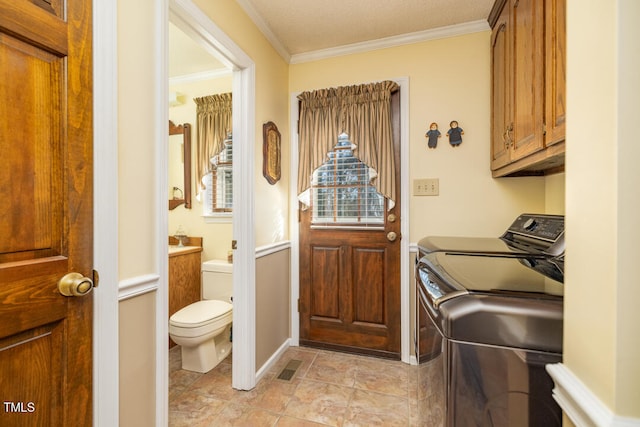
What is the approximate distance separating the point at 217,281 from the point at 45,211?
1671mm

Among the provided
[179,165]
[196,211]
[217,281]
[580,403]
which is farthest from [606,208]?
[179,165]

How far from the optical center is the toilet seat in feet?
6.20

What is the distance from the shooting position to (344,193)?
2338 mm

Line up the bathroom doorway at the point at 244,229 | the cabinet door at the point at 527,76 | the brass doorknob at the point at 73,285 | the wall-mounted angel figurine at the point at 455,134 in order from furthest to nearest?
the wall-mounted angel figurine at the point at 455,134 → the bathroom doorway at the point at 244,229 → the cabinet door at the point at 527,76 → the brass doorknob at the point at 73,285

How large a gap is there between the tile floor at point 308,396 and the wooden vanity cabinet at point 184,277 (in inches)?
17.2

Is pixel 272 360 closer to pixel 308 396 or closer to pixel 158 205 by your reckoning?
pixel 308 396

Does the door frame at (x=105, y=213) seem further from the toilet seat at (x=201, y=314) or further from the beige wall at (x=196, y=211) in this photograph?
the beige wall at (x=196, y=211)

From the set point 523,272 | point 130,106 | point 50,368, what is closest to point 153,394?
point 50,368

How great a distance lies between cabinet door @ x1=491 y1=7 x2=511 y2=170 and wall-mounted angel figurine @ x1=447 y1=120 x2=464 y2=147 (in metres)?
0.21

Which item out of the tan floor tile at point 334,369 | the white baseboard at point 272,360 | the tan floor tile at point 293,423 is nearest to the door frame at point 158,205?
the white baseboard at point 272,360

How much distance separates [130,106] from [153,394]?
117 cm

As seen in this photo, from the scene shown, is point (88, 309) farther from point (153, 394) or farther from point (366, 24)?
point (366, 24)

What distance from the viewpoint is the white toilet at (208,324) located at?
1.90 metres

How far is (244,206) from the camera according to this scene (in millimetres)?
1825
